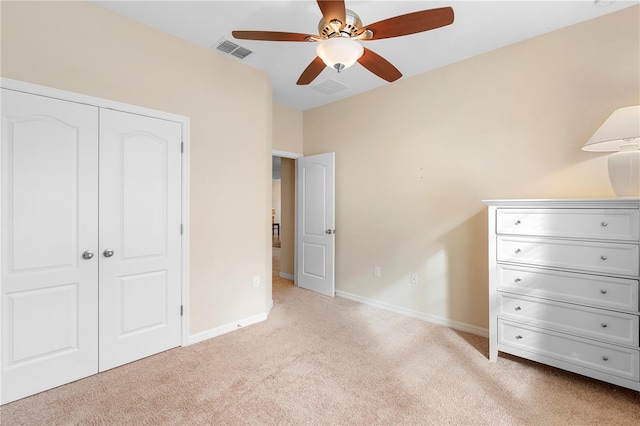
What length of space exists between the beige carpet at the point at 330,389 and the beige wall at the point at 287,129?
9.03ft

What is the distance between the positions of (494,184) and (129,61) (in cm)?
341

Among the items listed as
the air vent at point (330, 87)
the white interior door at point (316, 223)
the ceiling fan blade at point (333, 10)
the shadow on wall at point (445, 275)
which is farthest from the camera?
the white interior door at point (316, 223)

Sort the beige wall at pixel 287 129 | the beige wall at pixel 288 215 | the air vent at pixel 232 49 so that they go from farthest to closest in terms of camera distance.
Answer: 1. the beige wall at pixel 288 215
2. the beige wall at pixel 287 129
3. the air vent at pixel 232 49

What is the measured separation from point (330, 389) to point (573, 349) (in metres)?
1.74

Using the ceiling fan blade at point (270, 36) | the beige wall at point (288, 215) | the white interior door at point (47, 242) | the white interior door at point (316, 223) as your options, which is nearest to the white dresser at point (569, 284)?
the ceiling fan blade at point (270, 36)

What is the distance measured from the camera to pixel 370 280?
3898 mm

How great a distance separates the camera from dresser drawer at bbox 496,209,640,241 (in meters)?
1.92

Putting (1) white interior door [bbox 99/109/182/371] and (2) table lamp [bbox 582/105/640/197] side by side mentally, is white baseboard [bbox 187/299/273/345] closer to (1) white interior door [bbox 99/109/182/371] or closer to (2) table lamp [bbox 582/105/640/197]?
(1) white interior door [bbox 99/109/182/371]

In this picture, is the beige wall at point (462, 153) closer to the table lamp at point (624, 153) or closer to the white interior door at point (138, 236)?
the table lamp at point (624, 153)

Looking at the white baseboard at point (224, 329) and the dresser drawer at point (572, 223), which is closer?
the dresser drawer at point (572, 223)

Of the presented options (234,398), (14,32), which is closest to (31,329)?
(234,398)

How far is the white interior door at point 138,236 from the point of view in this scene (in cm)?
232

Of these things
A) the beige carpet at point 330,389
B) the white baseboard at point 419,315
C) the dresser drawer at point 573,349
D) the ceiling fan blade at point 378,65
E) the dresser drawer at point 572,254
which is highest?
the ceiling fan blade at point 378,65

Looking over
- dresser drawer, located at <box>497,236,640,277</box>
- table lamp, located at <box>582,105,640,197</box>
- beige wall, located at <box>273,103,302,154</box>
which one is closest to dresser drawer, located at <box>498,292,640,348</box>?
dresser drawer, located at <box>497,236,640,277</box>
